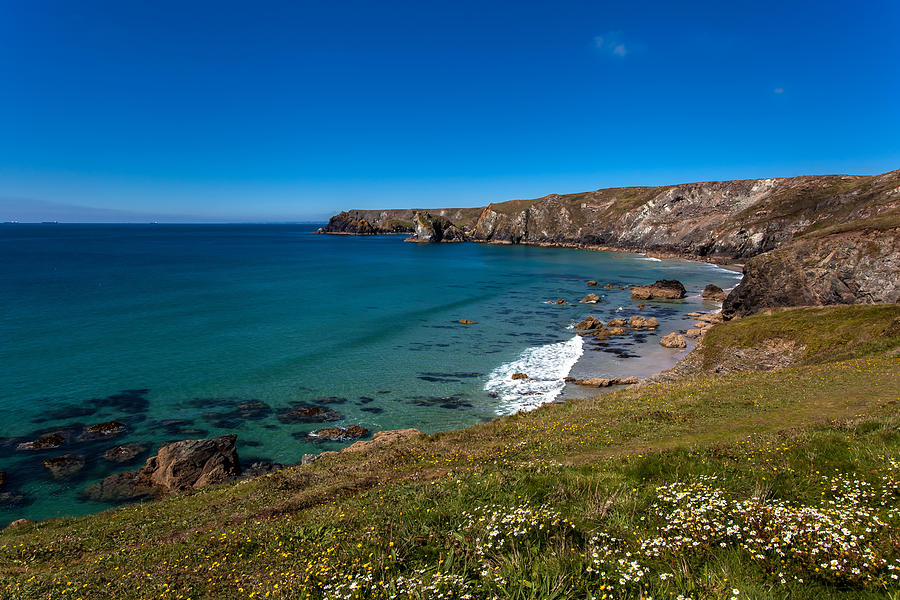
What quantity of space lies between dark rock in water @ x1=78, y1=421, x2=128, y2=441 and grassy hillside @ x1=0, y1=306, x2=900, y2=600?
12738mm

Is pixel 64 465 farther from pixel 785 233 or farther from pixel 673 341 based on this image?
pixel 785 233

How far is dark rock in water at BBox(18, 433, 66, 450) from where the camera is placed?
2676 centimetres

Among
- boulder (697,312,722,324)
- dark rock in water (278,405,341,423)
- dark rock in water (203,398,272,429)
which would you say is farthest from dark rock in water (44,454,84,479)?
boulder (697,312,722,324)

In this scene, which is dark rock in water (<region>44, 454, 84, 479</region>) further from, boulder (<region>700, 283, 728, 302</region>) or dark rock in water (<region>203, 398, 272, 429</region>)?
boulder (<region>700, 283, 728, 302</region>)

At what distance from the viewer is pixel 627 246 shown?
616ft

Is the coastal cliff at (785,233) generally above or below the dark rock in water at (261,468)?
above

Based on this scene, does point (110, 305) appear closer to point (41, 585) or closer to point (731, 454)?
point (41, 585)

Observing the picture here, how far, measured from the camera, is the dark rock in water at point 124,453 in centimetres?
2600

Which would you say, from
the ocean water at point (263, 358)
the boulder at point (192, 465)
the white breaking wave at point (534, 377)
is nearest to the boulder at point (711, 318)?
the ocean water at point (263, 358)

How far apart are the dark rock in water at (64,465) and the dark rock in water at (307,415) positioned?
1086 centimetres

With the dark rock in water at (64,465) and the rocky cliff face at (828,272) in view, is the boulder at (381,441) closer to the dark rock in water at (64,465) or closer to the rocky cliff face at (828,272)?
the dark rock in water at (64,465)

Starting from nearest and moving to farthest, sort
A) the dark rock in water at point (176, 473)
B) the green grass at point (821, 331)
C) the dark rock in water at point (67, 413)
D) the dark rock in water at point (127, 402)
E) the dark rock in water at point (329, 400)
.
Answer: the dark rock in water at point (176, 473)
the green grass at point (821, 331)
the dark rock in water at point (67, 413)
the dark rock in water at point (127, 402)
the dark rock in water at point (329, 400)

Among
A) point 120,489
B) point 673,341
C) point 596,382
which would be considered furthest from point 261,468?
point 673,341

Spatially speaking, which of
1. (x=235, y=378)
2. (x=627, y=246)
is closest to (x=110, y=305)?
(x=235, y=378)
